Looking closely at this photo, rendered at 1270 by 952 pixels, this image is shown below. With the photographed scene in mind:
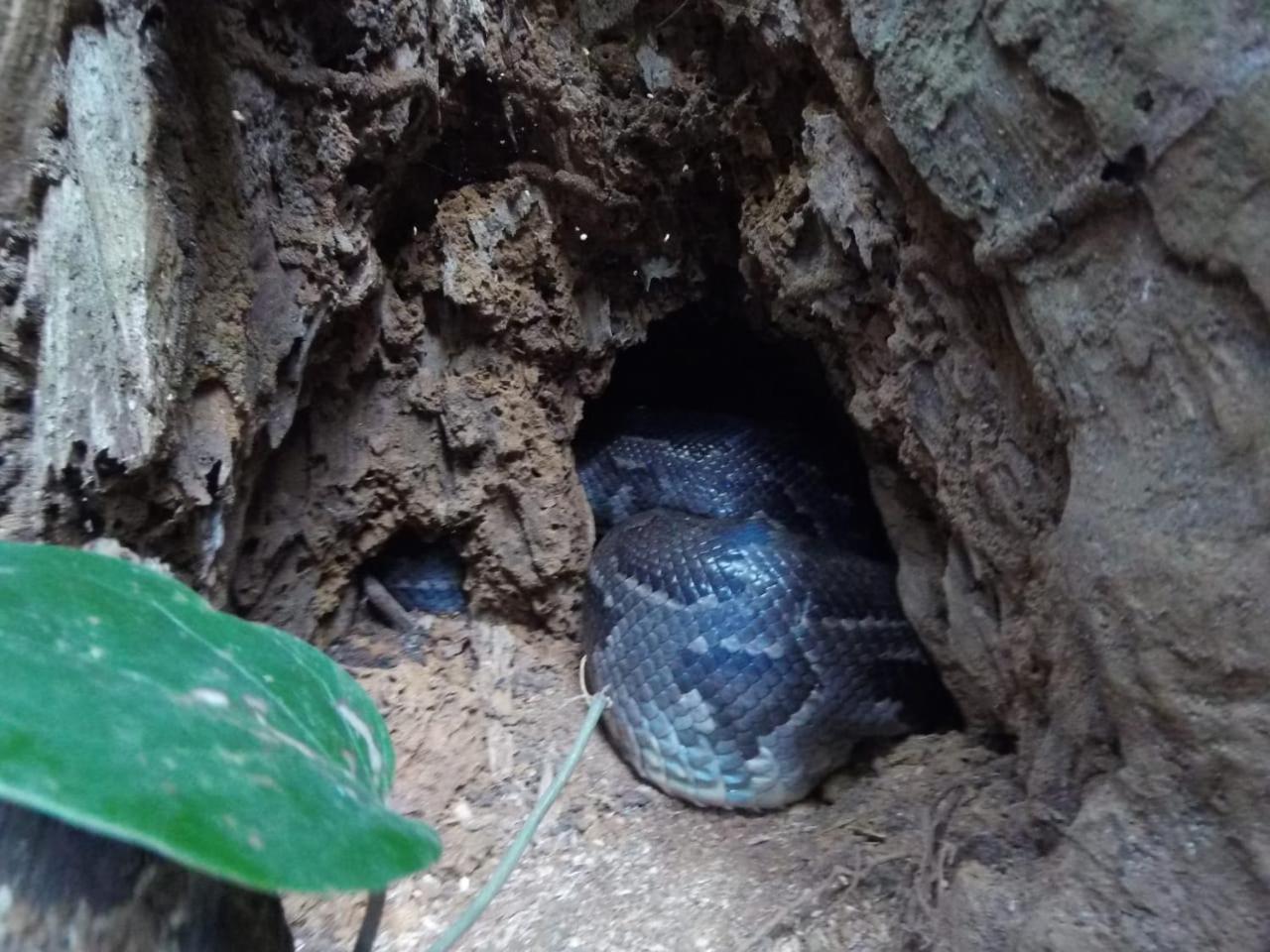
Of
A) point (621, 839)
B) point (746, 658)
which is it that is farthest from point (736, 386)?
point (621, 839)

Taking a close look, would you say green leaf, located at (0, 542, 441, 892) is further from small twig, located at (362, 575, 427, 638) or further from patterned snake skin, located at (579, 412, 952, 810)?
small twig, located at (362, 575, 427, 638)

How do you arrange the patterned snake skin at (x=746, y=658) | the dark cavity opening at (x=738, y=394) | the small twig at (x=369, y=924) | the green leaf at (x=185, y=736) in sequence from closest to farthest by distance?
the green leaf at (x=185, y=736)
the small twig at (x=369, y=924)
the patterned snake skin at (x=746, y=658)
the dark cavity opening at (x=738, y=394)

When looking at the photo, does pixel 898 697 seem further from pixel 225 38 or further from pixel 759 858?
pixel 225 38

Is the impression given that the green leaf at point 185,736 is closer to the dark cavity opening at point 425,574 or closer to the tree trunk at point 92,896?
the tree trunk at point 92,896

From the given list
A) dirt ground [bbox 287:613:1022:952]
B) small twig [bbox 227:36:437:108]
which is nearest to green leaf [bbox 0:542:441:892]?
dirt ground [bbox 287:613:1022:952]

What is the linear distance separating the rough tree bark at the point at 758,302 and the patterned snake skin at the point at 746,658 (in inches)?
5.8

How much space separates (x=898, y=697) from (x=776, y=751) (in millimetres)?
251

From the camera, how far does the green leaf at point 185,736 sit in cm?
47

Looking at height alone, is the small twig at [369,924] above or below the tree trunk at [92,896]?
below

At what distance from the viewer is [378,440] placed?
1.73 metres

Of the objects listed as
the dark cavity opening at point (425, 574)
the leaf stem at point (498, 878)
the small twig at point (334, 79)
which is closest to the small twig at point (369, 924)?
the leaf stem at point (498, 878)

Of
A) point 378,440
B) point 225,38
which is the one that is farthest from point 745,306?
point 225,38

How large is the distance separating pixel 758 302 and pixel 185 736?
169 centimetres

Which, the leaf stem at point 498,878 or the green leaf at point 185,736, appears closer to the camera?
the green leaf at point 185,736
